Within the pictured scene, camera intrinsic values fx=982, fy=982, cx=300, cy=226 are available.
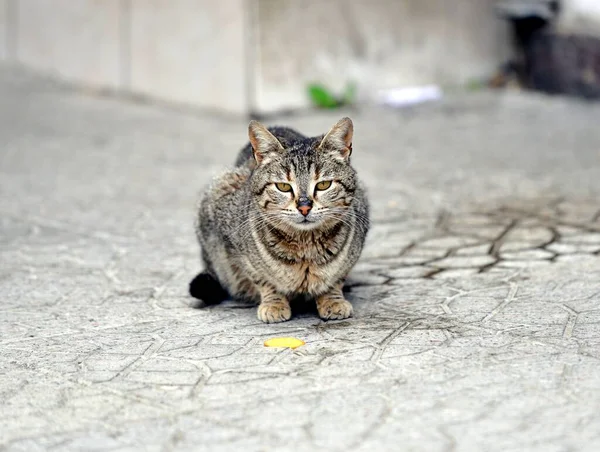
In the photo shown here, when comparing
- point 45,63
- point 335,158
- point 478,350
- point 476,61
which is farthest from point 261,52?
point 478,350

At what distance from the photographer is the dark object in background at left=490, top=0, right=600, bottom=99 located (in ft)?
30.9

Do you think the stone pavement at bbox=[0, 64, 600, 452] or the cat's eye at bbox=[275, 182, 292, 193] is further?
the cat's eye at bbox=[275, 182, 292, 193]

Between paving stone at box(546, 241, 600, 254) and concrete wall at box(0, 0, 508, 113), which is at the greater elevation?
concrete wall at box(0, 0, 508, 113)

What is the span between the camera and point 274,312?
455cm

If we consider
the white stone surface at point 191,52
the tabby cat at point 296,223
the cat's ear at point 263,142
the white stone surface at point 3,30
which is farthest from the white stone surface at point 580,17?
the white stone surface at point 3,30

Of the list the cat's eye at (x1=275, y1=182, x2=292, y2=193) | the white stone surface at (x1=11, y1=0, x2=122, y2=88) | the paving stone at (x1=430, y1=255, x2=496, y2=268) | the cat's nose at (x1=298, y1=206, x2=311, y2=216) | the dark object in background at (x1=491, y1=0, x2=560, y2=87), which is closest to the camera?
the cat's nose at (x1=298, y1=206, x2=311, y2=216)

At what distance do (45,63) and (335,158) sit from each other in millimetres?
8298

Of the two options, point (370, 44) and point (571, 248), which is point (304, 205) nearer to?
point (571, 248)

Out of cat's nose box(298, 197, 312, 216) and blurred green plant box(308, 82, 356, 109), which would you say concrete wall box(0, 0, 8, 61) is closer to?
blurred green plant box(308, 82, 356, 109)

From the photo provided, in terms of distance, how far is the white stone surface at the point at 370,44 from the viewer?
9367mm

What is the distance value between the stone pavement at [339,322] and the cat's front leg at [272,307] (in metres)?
0.07

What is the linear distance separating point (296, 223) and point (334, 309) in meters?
0.46

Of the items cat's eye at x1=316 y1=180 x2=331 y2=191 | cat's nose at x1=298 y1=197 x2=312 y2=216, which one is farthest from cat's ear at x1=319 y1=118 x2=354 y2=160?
cat's nose at x1=298 y1=197 x2=312 y2=216

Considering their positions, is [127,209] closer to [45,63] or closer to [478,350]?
[478,350]
